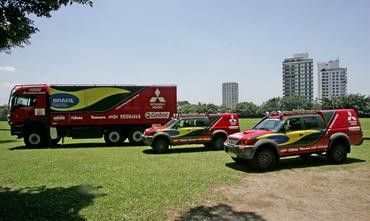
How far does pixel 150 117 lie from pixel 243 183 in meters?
13.6

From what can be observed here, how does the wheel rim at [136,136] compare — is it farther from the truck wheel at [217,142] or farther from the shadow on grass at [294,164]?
the shadow on grass at [294,164]

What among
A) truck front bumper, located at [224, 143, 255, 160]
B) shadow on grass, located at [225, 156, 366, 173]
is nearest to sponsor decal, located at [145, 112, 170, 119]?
shadow on grass, located at [225, 156, 366, 173]

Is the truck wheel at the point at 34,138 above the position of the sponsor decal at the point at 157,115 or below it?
below

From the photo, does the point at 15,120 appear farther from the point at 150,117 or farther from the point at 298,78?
the point at 298,78

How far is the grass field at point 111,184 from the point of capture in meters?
7.51

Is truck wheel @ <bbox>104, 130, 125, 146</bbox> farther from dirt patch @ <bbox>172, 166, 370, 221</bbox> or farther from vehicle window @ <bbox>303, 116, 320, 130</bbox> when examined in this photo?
dirt patch @ <bbox>172, 166, 370, 221</bbox>

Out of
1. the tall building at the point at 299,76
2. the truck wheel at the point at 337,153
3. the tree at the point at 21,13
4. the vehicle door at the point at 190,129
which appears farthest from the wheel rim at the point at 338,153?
the tall building at the point at 299,76

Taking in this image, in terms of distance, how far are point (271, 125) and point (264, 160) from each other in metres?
1.52

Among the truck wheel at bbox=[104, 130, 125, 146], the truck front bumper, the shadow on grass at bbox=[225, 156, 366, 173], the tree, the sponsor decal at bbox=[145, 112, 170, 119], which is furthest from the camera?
the sponsor decal at bbox=[145, 112, 170, 119]

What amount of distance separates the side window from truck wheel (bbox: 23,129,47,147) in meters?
15.4

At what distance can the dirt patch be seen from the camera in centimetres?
728

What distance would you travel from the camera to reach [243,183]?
10422mm

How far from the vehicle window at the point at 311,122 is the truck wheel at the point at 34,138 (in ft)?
51.7

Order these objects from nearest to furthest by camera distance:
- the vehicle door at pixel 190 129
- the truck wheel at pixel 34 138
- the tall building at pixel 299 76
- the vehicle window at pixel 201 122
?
the vehicle door at pixel 190 129 < the vehicle window at pixel 201 122 < the truck wheel at pixel 34 138 < the tall building at pixel 299 76
